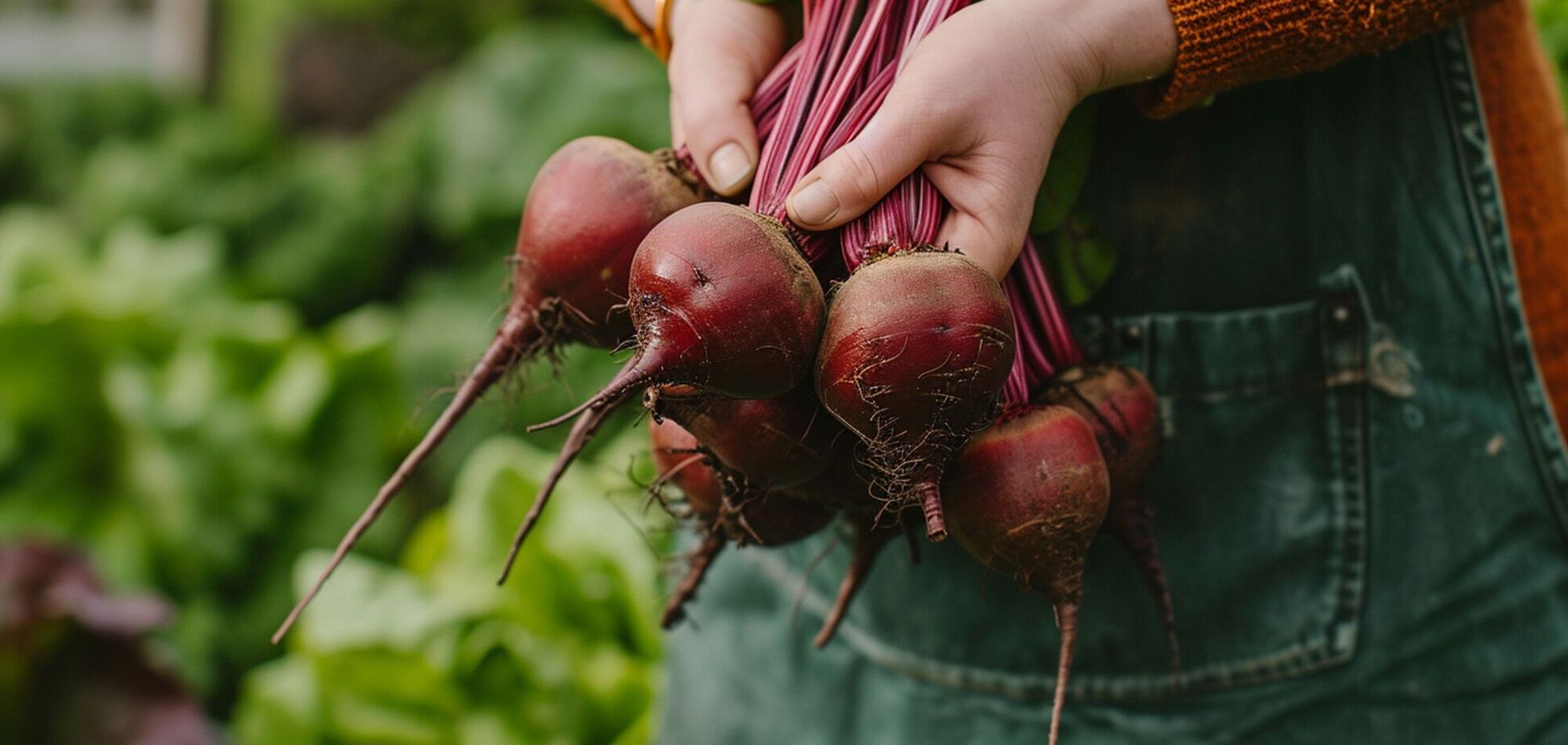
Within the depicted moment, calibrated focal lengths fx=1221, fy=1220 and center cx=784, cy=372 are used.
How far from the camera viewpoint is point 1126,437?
861mm

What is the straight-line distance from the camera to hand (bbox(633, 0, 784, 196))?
84 centimetres

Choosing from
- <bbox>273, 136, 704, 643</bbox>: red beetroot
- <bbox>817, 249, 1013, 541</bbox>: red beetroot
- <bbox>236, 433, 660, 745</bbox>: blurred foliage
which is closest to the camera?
<bbox>817, 249, 1013, 541</bbox>: red beetroot

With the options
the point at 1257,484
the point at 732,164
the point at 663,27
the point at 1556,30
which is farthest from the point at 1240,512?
the point at 1556,30

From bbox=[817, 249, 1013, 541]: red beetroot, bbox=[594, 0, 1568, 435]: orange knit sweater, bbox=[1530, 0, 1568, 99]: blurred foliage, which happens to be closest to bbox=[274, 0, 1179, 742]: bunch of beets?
bbox=[817, 249, 1013, 541]: red beetroot

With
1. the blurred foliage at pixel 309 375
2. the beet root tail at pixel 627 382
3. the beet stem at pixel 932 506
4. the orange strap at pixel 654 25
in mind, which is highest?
the orange strap at pixel 654 25

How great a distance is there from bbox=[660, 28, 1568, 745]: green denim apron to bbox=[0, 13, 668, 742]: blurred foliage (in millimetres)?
487

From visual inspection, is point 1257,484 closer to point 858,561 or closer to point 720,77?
point 858,561

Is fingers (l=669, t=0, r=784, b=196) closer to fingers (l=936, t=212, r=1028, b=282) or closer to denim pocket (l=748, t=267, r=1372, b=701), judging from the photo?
fingers (l=936, t=212, r=1028, b=282)

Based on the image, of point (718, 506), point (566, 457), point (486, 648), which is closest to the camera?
point (566, 457)

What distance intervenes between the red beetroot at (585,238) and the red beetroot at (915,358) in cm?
18

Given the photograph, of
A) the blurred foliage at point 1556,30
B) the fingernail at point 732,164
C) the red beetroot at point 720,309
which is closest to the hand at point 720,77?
the fingernail at point 732,164

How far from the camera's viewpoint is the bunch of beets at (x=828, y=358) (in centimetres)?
72

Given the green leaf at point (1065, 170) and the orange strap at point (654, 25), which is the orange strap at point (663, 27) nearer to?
the orange strap at point (654, 25)

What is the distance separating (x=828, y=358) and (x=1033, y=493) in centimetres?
17
